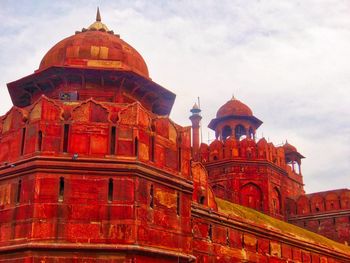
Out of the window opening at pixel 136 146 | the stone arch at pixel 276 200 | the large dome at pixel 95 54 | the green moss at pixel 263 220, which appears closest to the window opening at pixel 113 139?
the window opening at pixel 136 146

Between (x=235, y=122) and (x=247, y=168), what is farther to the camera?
(x=235, y=122)

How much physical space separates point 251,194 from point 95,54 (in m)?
17.8

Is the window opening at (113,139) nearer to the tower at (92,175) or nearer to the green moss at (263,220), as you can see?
the tower at (92,175)

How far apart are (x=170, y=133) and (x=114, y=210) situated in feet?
9.05

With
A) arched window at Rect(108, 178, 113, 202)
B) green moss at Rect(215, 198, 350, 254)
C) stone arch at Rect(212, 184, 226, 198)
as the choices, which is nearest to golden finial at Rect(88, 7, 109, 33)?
arched window at Rect(108, 178, 113, 202)

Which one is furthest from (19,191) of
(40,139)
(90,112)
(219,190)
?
(219,190)

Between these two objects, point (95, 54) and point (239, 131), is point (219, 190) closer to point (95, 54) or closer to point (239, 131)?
point (239, 131)

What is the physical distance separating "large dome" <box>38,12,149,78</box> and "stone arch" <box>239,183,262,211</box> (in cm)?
1617

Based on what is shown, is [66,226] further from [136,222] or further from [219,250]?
[219,250]

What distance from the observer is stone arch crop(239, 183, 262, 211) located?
30.0 meters

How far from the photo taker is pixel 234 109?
32.9 meters

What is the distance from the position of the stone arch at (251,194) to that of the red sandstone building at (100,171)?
12.8 meters

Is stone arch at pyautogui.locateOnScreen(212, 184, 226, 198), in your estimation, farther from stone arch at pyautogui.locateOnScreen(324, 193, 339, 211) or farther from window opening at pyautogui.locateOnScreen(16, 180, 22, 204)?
window opening at pyautogui.locateOnScreen(16, 180, 22, 204)

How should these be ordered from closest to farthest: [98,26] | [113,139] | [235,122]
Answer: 1. [113,139]
2. [98,26]
3. [235,122]
